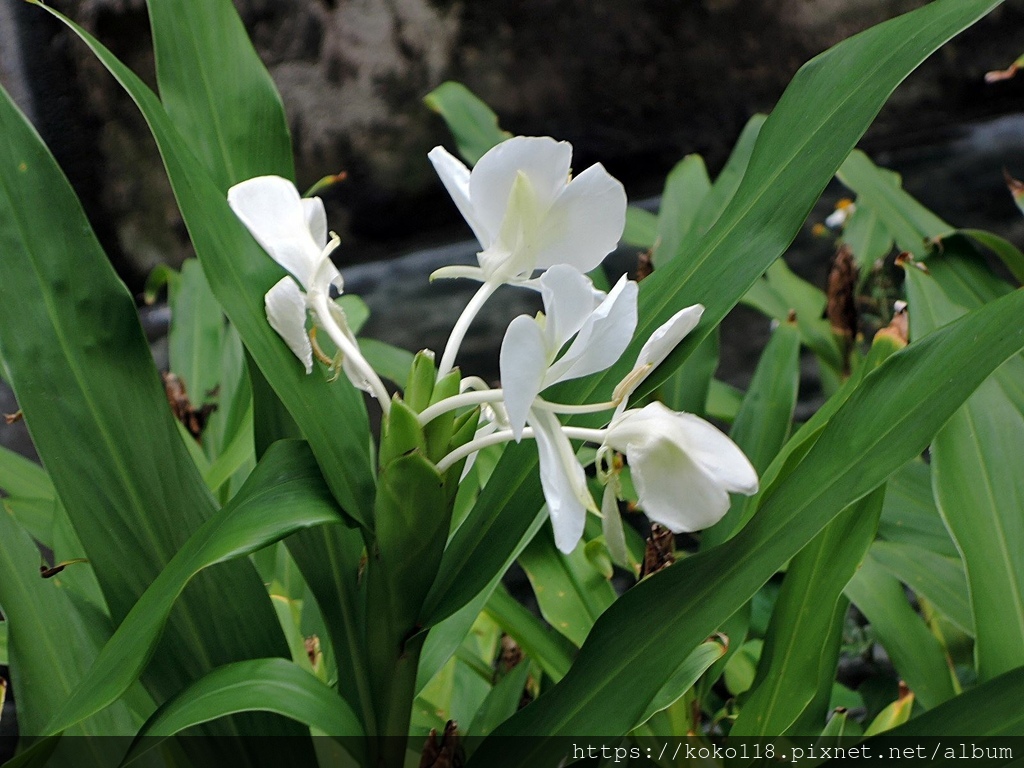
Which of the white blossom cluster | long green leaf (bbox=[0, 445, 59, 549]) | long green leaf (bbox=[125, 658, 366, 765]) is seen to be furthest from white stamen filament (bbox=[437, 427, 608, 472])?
long green leaf (bbox=[0, 445, 59, 549])

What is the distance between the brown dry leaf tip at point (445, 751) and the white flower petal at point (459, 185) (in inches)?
10.6

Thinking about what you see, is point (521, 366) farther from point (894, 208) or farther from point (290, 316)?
point (894, 208)

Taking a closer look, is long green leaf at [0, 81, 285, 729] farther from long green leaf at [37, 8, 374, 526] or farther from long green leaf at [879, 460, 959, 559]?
long green leaf at [879, 460, 959, 559]

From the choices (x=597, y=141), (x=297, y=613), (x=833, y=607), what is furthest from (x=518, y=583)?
(x=597, y=141)

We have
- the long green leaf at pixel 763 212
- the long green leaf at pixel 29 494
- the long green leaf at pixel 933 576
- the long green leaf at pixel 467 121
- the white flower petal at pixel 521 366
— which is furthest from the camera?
the long green leaf at pixel 467 121

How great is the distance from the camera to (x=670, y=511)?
0.31 metres

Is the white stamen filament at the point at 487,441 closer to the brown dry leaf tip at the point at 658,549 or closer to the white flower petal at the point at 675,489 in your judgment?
the white flower petal at the point at 675,489

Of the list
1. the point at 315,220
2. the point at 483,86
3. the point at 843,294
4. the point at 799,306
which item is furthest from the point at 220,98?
the point at 483,86

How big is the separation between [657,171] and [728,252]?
8.68 ft

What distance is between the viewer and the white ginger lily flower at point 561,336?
0.29 m

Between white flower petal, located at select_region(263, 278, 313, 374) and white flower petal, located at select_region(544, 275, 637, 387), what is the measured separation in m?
0.11

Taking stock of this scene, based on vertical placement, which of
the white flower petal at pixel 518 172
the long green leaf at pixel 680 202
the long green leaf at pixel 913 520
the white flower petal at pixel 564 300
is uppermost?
the white flower petal at pixel 518 172

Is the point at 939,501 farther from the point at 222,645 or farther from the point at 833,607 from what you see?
the point at 222,645

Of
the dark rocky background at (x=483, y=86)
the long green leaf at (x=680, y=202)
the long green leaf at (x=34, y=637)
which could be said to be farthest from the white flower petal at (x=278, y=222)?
the dark rocky background at (x=483, y=86)
